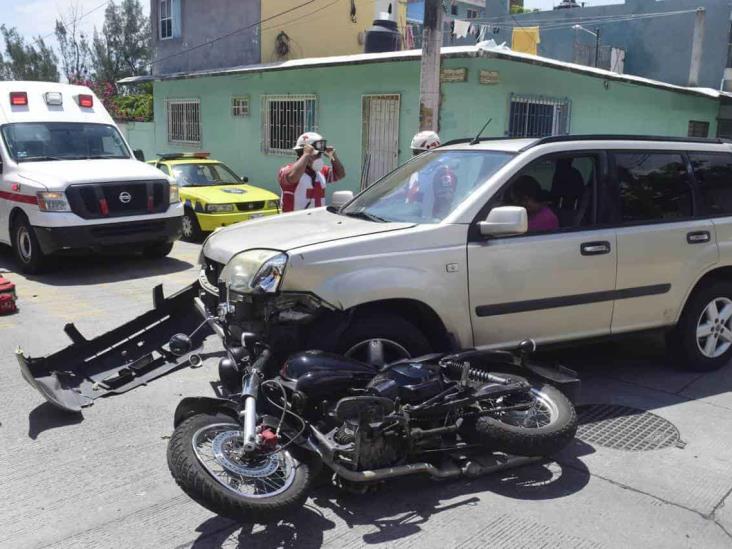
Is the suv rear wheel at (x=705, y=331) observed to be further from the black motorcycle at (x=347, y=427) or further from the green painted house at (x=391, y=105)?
the green painted house at (x=391, y=105)

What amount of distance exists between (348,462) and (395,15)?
62.1ft

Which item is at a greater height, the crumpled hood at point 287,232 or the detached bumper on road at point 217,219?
the crumpled hood at point 287,232

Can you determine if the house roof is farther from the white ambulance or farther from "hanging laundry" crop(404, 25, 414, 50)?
"hanging laundry" crop(404, 25, 414, 50)

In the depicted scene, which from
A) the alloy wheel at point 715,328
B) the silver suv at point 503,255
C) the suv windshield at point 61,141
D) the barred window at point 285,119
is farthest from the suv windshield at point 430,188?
the barred window at point 285,119

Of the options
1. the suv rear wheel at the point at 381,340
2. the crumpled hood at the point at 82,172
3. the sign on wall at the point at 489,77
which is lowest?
the suv rear wheel at the point at 381,340

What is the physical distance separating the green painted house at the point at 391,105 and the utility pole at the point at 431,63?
1.07m

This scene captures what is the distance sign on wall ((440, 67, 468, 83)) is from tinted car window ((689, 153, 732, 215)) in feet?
21.4

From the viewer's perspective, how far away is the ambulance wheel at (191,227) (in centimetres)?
1140

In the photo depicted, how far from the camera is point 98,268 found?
9328mm

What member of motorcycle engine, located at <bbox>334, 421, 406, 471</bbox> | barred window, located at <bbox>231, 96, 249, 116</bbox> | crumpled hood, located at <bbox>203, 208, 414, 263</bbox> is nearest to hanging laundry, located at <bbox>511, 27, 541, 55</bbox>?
barred window, located at <bbox>231, 96, 249, 116</bbox>

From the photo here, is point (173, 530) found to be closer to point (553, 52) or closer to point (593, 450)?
point (593, 450)

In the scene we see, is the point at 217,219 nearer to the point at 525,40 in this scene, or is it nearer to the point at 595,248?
the point at 595,248

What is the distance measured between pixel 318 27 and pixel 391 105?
6649 mm

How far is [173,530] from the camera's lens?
10.4 ft
